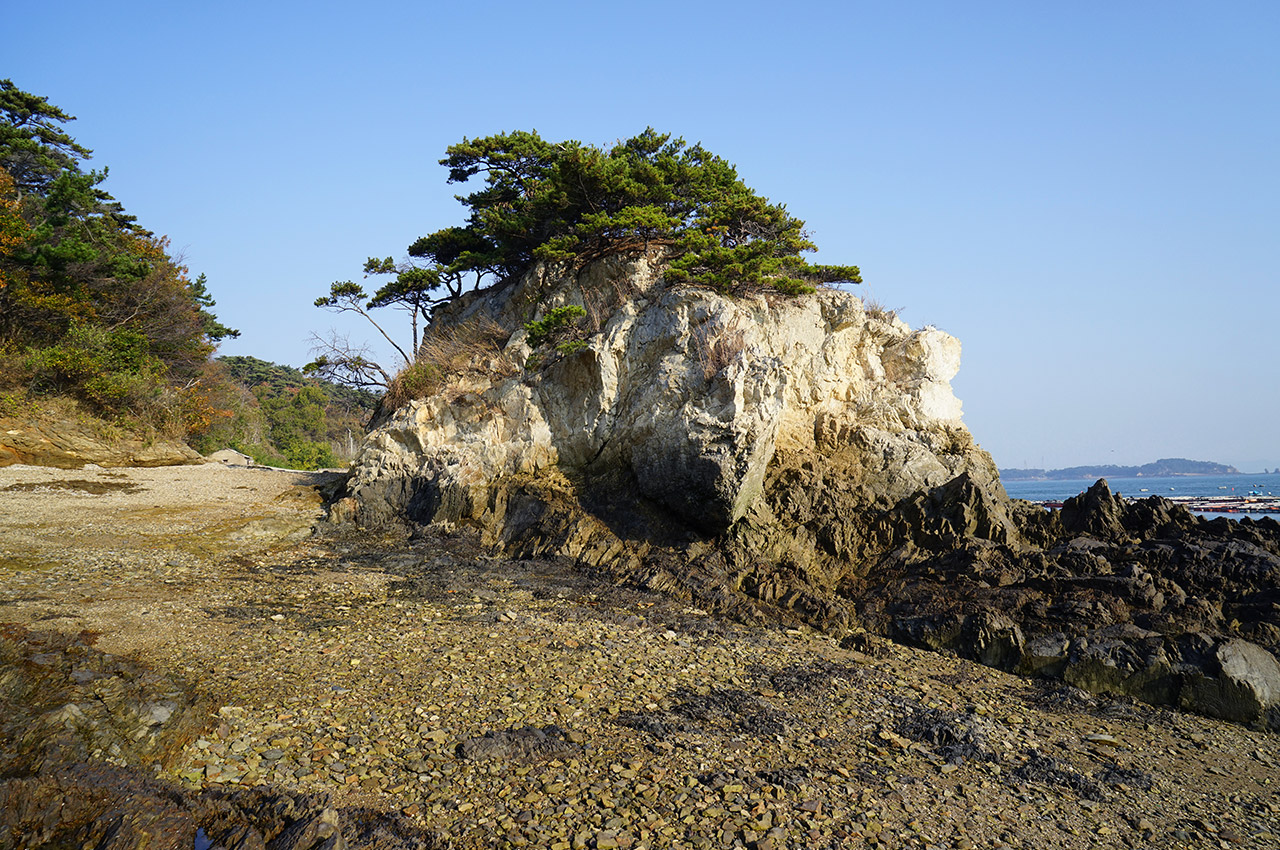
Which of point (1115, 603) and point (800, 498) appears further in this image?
point (800, 498)

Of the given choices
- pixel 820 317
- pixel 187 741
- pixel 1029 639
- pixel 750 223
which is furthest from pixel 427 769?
pixel 750 223

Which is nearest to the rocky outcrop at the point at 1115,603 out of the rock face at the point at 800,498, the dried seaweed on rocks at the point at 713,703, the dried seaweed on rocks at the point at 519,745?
the rock face at the point at 800,498

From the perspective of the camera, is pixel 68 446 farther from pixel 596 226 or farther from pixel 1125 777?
pixel 1125 777

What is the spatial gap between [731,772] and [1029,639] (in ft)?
18.7

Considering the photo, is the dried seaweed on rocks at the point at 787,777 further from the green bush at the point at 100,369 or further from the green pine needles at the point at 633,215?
the green bush at the point at 100,369

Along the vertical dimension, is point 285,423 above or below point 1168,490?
above

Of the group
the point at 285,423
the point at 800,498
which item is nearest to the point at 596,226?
the point at 800,498

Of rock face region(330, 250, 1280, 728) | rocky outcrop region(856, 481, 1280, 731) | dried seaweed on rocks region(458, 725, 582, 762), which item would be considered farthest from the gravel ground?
rock face region(330, 250, 1280, 728)

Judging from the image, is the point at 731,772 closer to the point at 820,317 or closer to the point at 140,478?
the point at 820,317

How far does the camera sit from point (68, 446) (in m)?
20.9

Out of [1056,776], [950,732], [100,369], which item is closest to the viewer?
[1056,776]

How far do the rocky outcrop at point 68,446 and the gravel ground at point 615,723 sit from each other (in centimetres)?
943

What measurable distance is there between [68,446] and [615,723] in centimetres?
2125

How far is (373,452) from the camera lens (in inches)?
690
